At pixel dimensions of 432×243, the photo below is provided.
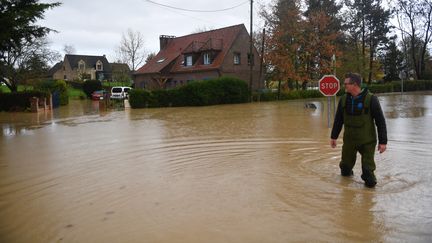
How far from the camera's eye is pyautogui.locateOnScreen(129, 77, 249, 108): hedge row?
31.1 metres

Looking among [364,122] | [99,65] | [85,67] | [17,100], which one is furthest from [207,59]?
[99,65]

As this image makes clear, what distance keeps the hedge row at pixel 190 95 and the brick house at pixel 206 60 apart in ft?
26.9

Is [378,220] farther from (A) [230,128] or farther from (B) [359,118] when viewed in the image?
(A) [230,128]

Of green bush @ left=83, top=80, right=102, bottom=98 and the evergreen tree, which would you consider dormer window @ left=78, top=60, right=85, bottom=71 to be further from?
the evergreen tree

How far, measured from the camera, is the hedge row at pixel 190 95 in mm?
31094

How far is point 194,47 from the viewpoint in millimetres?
44688

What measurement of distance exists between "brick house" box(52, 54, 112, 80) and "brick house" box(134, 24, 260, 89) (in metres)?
38.4

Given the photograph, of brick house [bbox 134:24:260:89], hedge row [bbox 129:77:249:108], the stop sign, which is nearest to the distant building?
brick house [bbox 134:24:260:89]

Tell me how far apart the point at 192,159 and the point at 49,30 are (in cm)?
1170

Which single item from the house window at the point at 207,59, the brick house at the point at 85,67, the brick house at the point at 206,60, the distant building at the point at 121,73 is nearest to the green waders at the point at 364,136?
the brick house at the point at 206,60

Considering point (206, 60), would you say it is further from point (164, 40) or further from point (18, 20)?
point (18, 20)

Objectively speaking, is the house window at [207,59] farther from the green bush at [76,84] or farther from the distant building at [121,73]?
the green bush at [76,84]

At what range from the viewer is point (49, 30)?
693 inches

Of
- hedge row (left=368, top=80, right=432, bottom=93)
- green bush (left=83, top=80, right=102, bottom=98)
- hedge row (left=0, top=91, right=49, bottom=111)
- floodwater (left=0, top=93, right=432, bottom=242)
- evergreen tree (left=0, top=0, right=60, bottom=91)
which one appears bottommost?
floodwater (left=0, top=93, right=432, bottom=242)
